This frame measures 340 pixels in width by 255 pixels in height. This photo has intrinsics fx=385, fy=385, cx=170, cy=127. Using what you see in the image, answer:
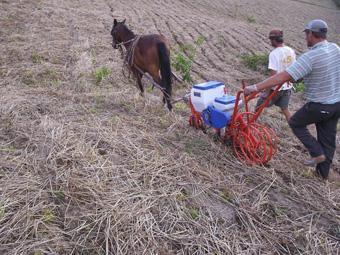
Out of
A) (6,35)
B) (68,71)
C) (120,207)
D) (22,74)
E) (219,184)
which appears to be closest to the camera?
(120,207)

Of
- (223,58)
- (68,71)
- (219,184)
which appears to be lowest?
(223,58)

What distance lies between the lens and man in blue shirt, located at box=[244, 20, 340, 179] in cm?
405

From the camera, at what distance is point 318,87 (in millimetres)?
4230

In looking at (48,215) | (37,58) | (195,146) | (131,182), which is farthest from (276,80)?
(37,58)

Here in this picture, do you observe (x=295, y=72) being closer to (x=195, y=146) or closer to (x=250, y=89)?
(x=250, y=89)

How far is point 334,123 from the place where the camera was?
443cm

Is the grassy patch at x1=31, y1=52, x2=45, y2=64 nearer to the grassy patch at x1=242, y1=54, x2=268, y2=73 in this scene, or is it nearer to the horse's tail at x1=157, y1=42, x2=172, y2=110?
the horse's tail at x1=157, y1=42, x2=172, y2=110

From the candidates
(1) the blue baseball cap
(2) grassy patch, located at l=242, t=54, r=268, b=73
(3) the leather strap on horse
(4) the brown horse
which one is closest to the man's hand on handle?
(1) the blue baseball cap

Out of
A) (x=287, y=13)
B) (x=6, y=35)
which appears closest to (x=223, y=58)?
(x=6, y=35)

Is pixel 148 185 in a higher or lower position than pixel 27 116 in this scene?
higher

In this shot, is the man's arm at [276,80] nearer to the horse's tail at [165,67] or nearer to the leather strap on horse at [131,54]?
the horse's tail at [165,67]

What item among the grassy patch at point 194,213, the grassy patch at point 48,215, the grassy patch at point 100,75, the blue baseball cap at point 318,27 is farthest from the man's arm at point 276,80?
the grassy patch at point 100,75

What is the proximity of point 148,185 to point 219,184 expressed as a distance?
0.75 meters

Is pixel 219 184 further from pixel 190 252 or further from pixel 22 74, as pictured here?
pixel 22 74
